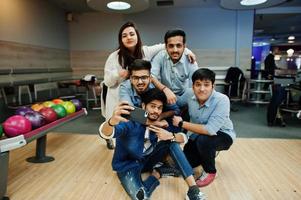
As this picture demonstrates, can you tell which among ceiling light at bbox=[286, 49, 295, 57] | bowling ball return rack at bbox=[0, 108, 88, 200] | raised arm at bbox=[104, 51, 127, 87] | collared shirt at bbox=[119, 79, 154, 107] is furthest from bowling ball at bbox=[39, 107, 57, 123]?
ceiling light at bbox=[286, 49, 295, 57]

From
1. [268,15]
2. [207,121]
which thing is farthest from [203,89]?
[268,15]

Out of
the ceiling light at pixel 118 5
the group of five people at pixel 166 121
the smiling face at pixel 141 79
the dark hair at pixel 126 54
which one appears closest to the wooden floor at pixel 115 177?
the group of five people at pixel 166 121

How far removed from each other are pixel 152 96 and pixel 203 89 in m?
0.41

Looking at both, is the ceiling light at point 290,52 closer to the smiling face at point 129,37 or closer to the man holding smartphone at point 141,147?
the smiling face at point 129,37

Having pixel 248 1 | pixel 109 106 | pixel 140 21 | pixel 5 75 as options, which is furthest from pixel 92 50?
pixel 109 106

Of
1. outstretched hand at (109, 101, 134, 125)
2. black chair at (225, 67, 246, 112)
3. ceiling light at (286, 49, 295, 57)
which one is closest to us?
outstretched hand at (109, 101, 134, 125)

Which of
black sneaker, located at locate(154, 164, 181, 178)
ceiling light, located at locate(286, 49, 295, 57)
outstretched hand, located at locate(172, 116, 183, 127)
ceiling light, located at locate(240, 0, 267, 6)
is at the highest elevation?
ceiling light, located at locate(240, 0, 267, 6)

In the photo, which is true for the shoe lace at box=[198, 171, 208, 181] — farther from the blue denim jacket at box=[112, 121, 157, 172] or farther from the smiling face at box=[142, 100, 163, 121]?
the smiling face at box=[142, 100, 163, 121]

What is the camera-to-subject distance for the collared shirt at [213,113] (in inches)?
73.2

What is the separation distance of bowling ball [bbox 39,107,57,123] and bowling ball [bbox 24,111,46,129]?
0.09m

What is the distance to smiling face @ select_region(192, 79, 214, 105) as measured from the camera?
1.86 meters

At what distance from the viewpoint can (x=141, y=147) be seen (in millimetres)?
1813

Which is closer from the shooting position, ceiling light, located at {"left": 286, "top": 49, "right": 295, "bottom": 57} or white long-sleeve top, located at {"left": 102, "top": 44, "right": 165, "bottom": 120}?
white long-sleeve top, located at {"left": 102, "top": 44, "right": 165, "bottom": 120}

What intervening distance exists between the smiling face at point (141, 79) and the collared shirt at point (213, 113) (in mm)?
434
